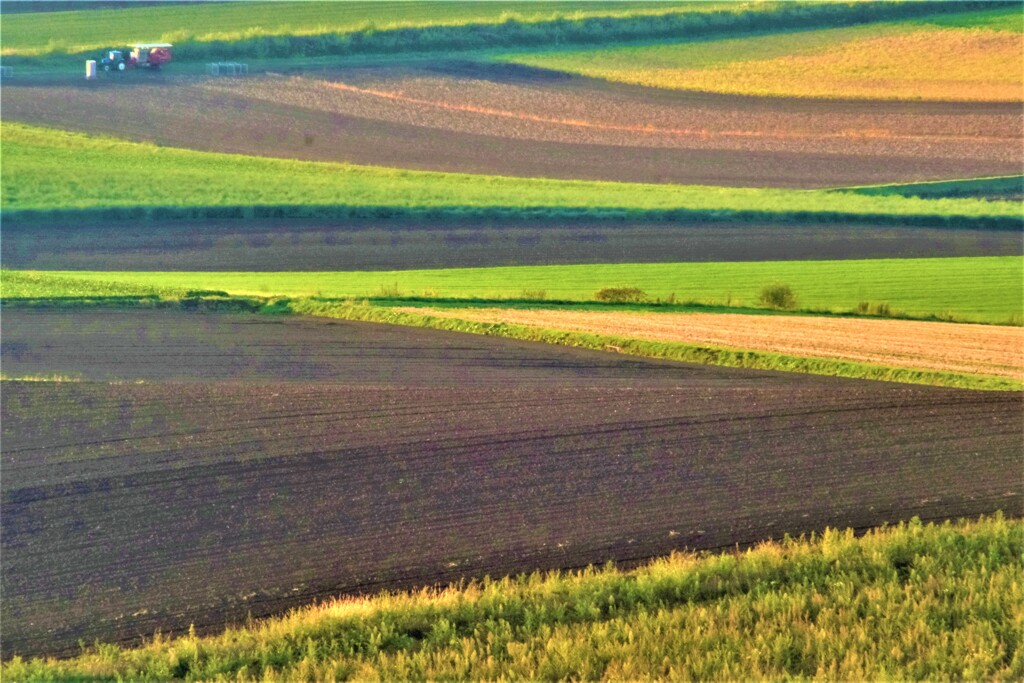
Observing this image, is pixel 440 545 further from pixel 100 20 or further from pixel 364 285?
pixel 100 20

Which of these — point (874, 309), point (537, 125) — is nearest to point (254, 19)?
point (537, 125)

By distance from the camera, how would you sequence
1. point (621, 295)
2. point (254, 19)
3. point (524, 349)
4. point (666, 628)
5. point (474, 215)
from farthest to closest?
1. point (254, 19)
2. point (474, 215)
3. point (621, 295)
4. point (524, 349)
5. point (666, 628)

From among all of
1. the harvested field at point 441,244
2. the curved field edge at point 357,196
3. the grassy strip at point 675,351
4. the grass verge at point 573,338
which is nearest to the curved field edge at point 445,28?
the curved field edge at point 357,196

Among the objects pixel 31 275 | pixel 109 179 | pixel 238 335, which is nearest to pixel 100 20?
pixel 109 179

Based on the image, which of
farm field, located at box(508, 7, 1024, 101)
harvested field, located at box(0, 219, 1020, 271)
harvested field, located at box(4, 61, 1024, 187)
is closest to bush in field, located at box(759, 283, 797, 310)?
harvested field, located at box(0, 219, 1020, 271)

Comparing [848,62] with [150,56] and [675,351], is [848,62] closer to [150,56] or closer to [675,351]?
[675,351]

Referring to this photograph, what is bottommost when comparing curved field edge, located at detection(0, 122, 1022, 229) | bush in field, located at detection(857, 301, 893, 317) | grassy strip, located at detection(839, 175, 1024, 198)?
bush in field, located at detection(857, 301, 893, 317)

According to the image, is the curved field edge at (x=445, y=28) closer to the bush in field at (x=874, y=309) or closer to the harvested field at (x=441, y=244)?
the harvested field at (x=441, y=244)

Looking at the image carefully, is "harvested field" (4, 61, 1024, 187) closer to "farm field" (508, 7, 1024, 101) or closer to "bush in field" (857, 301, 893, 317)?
"farm field" (508, 7, 1024, 101)
